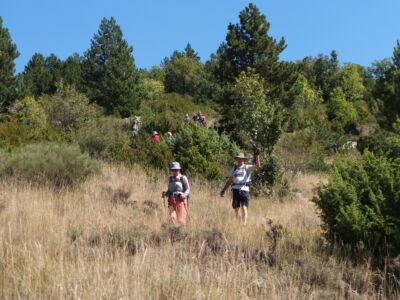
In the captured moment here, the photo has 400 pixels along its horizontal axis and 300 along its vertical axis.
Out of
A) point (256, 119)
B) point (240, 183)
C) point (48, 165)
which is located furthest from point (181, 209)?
point (256, 119)

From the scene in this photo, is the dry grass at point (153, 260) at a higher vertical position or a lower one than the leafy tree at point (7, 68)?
lower

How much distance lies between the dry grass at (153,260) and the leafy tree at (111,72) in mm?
40466

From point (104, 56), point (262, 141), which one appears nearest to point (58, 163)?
point (262, 141)

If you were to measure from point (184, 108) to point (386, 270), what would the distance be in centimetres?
4804

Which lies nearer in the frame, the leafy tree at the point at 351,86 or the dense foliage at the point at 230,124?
the dense foliage at the point at 230,124

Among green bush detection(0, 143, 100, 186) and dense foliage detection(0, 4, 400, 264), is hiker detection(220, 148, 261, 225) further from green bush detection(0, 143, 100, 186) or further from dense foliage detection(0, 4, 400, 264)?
green bush detection(0, 143, 100, 186)

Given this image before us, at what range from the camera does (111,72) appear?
50.1 metres

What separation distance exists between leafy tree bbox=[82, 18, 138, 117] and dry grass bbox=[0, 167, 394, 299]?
1593 inches

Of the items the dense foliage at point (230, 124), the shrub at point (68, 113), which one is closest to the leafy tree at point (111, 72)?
the dense foliage at point (230, 124)

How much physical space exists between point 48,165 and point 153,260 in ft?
26.0

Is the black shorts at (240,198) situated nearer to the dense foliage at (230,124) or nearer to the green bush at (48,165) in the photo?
the dense foliage at (230,124)

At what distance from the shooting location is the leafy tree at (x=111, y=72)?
4909 centimetres

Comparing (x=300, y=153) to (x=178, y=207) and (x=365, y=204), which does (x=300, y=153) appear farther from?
(x=365, y=204)

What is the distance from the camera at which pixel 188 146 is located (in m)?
16.5
